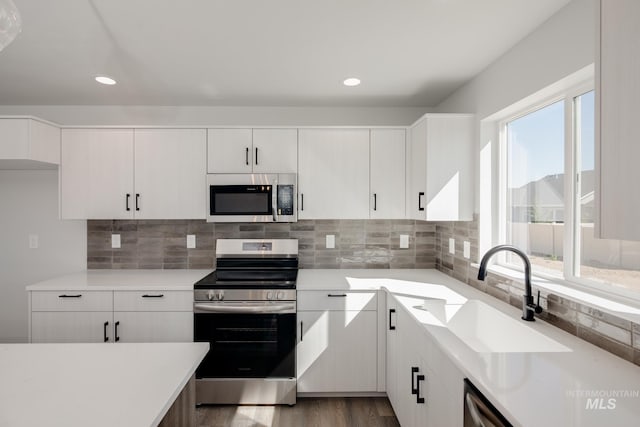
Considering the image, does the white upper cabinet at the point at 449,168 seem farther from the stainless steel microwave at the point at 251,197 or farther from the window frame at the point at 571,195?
the stainless steel microwave at the point at 251,197

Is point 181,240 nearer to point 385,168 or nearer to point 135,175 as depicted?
point 135,175

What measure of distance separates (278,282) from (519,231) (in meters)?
1.67

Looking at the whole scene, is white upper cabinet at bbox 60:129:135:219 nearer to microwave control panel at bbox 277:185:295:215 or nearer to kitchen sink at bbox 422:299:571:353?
microwave control panel at bbox 277:185:295:215

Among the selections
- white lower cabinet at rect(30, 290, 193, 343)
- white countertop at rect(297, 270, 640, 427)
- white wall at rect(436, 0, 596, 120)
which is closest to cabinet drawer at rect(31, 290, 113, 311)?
white lower cabinet at rect(30, 290, 193, 343)

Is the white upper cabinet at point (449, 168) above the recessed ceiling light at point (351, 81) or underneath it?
underneath

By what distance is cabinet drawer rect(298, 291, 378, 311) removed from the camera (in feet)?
8.04

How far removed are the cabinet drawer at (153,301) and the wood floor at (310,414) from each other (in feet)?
2.48

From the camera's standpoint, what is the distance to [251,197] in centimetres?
271

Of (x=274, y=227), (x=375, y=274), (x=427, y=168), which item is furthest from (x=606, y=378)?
(x=274, y=227)

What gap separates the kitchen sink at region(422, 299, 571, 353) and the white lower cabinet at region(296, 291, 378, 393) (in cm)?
60

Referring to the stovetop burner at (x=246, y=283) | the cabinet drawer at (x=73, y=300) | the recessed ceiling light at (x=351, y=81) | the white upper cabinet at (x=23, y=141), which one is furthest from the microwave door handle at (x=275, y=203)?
the white upper cabinet at (x=23, y=141)

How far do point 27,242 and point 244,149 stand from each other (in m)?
2.16

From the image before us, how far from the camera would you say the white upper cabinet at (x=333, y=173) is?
2791 mm

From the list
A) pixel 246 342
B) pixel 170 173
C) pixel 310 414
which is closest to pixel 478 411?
pixel 310 414
